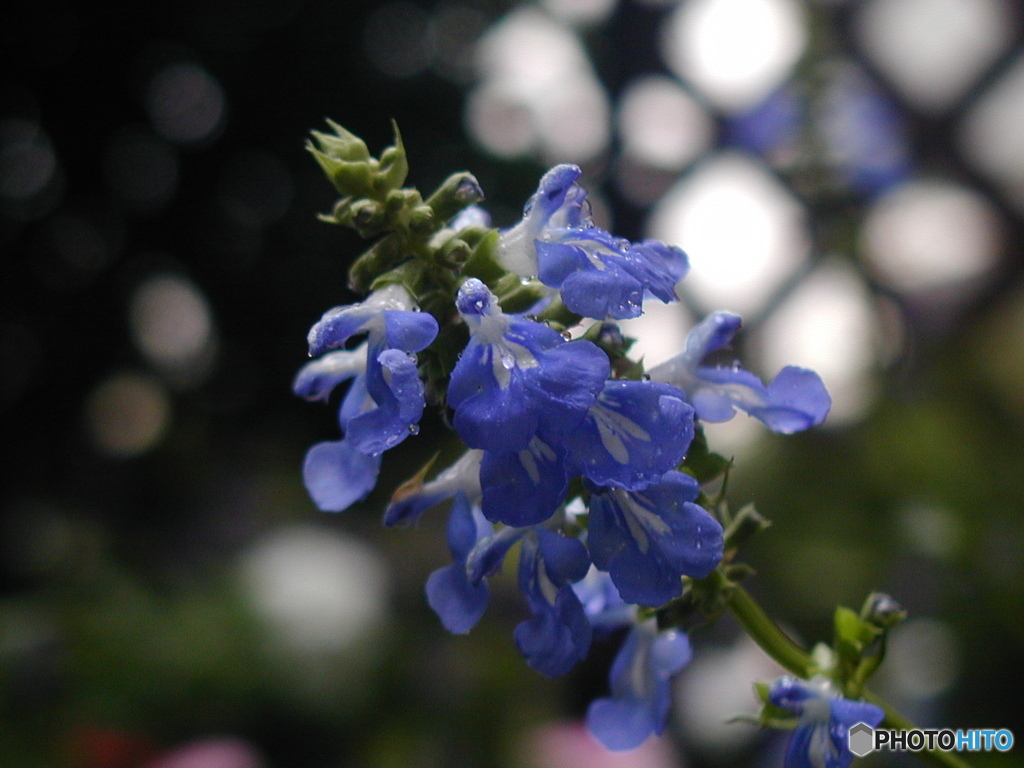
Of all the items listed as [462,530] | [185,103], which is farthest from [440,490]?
[185,103]

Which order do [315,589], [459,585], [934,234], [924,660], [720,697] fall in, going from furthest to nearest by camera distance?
[934,234], [315,589], [720,697], [924,660], [459,585]

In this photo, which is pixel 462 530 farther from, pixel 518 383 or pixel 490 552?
pixel 518 383

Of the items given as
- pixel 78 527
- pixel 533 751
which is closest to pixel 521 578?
pixel 533 751

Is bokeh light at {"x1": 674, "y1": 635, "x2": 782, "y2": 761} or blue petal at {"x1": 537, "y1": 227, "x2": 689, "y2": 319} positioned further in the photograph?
bokeh light at {"x1": 674, "y1": 635, "x2": 782, "y2": 761}

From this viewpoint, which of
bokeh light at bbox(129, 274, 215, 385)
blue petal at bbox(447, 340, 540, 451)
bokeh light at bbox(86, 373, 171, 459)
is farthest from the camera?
bokeh light at bbox(86, 373, 171, 459)

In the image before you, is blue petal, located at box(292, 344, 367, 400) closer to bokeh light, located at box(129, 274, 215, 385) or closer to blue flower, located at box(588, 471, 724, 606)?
blue flower, located at box(588, 471, 724, 606)

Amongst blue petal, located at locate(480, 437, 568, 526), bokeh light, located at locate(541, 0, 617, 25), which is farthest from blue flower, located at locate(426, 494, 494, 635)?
bokeh light, located at locate(541, 0, 617, 25)

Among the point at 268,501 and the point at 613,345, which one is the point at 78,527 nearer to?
the point at 268,501

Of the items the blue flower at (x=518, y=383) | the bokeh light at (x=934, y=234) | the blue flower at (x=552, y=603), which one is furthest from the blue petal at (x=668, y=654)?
the bokeh light at (x=934, y=234)
